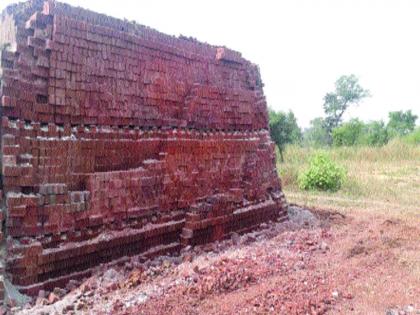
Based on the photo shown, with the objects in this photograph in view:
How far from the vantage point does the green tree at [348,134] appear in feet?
105

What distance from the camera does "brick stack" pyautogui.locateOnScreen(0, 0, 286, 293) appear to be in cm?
452

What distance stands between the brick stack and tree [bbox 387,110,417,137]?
3906 centimetres

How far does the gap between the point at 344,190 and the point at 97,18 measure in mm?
12389

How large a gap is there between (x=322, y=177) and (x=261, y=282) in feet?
37.3

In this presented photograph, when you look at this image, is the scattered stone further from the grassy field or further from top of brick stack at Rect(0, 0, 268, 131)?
the grassy field

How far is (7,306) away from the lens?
4129 mm

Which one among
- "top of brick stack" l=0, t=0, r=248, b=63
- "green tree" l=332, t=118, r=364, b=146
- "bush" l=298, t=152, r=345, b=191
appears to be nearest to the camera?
"top of brick stack" l=0, t=0, r=248, b=63

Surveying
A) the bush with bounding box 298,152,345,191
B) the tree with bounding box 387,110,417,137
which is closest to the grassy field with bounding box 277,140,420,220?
the bush with bounding box 298,152,345,191

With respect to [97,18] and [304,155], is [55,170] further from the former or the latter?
A: [304,155]

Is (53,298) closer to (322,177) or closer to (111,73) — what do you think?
(111,73)

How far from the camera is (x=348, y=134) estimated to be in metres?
32.2

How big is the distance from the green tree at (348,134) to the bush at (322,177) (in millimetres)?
16612

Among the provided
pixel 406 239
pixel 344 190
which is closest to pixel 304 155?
pixel 344 190

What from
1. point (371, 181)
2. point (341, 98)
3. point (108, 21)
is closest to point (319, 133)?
point (341, 98)
